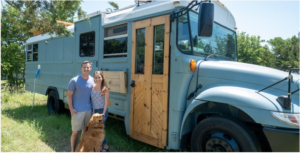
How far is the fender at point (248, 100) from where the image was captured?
7.80ft

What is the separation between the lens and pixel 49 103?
6.62 m

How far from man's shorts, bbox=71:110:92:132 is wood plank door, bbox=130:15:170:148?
2.64 feet

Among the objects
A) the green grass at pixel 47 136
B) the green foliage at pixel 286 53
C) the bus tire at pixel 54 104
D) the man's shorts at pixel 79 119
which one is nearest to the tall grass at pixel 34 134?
the green grass at pixel 47 136

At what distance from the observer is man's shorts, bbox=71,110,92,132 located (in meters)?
3.52

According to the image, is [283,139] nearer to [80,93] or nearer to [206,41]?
[206,41]

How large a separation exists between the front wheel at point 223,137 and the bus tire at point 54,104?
4628mm

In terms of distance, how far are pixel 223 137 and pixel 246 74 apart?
91cm

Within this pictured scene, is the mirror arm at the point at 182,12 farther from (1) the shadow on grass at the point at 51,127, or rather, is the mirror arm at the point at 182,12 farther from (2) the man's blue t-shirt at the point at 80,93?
(1) the shadow on grass at the point at 51,127

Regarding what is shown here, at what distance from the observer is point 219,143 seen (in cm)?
275

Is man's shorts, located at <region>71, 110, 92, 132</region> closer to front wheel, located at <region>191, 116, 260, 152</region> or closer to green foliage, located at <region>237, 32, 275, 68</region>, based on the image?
front wheel, located at <region>191, 116, 260, 152</region>

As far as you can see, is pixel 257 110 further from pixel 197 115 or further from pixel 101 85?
pixel 101 85

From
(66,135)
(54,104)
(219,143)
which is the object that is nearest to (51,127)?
(66,135)

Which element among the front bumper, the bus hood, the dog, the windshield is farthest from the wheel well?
the dog

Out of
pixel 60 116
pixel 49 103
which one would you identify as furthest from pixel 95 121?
pixel 49 103
